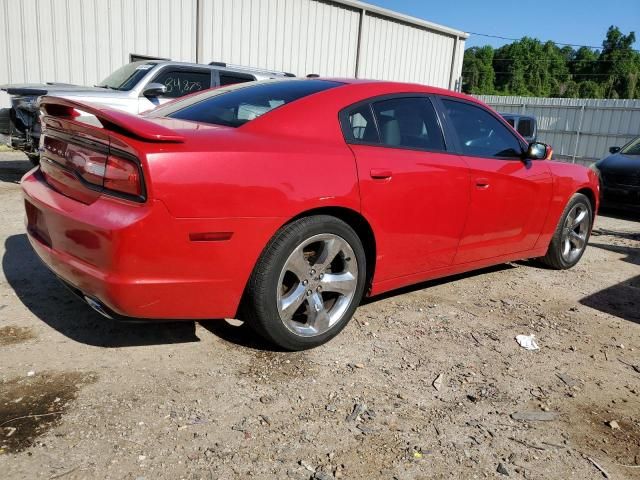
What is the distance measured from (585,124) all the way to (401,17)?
685 cm

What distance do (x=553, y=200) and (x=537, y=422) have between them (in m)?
2.68

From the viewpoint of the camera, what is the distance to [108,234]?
241 centimetres

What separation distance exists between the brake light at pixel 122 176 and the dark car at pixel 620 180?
335 inches

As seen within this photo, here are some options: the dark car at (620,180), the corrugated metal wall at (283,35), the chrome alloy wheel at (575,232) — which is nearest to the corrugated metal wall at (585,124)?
the corrugated metal wall at (283,35)

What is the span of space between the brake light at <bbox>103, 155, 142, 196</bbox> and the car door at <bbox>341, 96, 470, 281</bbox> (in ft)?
4.09

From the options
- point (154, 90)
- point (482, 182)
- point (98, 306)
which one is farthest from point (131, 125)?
point (154, 90)

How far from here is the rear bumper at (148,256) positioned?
2414mm

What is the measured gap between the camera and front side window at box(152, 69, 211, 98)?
27.9 feet

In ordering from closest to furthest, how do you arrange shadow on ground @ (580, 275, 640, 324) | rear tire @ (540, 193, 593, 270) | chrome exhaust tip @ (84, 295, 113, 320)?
1. chrome exhaust tip @ (84, 295, 113, 320)
2. shadow on ground @ (580, 275, 640, 324)
3. rear tire @ (540, 193, 593, 270)

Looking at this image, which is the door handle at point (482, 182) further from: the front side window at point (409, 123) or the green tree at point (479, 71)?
the green tree at point (479, 71)

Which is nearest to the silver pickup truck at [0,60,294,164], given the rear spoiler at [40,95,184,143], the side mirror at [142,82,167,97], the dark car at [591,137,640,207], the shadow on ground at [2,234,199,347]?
the side mirror at [142,82,167,97]

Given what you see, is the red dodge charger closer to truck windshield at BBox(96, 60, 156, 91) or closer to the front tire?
the front tire

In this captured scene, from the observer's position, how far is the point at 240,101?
3.38 metres

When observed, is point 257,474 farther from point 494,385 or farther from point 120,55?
point 120,55
